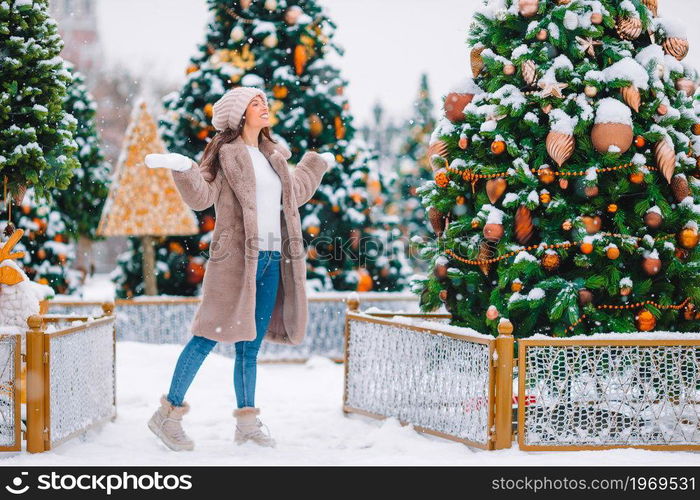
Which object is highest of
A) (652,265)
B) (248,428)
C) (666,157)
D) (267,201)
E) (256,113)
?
(256,113)

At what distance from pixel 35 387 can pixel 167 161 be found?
1.33 meters

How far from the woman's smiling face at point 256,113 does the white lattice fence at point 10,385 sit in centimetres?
167

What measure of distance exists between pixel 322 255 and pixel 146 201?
2.12 metres

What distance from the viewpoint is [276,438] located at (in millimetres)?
4730

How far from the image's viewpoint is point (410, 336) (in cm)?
476

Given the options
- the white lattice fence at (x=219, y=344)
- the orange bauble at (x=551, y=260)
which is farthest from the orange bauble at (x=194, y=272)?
the orange bauble at (x=551, y=260)

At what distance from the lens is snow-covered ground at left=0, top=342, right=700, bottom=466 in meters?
3.95

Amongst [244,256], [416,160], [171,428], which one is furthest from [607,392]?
[416,160]

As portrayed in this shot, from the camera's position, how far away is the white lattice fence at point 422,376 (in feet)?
13.9

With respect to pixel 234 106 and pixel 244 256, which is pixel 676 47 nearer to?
pixel 234 106

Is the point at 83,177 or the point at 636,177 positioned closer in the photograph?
the point at 636,177

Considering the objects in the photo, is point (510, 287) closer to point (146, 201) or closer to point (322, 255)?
point (322, 255)

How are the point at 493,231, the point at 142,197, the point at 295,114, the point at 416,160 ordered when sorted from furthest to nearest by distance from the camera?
the point at 416,160 → the point at 142,197 → the point at 295,114 → the point at 493,231

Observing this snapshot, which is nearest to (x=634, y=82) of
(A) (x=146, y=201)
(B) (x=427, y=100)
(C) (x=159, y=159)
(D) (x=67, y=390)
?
(C) (x=159, y=159)
